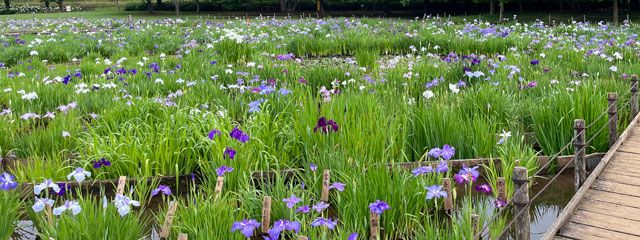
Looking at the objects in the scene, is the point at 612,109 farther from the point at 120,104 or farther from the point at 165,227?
the point at 120,104

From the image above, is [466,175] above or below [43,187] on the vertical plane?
below

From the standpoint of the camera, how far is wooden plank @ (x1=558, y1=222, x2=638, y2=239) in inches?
121

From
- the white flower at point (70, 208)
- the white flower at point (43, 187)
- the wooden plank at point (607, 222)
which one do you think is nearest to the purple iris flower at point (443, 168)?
the wooden plank at point (607, 222)

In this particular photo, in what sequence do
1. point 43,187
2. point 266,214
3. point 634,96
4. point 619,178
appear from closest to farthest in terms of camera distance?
point 43,187, point 266,214, point 619,178, point 634,96

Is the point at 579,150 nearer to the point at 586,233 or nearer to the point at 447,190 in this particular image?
the point at 586,233

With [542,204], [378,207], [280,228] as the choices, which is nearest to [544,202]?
[542,204]

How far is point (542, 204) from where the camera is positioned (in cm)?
378

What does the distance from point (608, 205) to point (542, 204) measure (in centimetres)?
42

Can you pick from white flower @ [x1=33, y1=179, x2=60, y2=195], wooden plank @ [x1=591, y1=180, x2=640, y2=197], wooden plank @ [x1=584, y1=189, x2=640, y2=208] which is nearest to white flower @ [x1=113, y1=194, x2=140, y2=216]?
white flower @ [x1=33, y1=179, x2=60, y2=195]

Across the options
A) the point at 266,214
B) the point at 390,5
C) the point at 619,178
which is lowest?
the point at 619,178

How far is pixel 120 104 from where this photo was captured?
5168 mm

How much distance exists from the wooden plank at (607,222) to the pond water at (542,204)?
19cm

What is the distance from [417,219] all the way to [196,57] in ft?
20.9

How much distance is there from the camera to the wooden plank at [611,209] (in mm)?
3349
